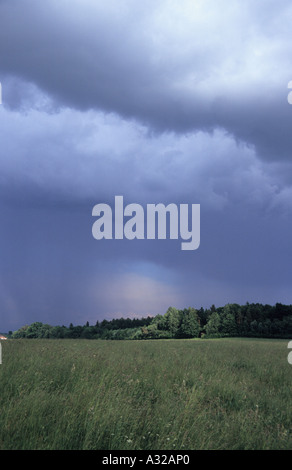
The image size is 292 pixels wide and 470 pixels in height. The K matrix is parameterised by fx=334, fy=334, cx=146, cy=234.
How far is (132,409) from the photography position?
5230mm

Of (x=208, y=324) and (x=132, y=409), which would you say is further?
(x=208, y=324)

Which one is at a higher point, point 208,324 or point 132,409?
point 132,409

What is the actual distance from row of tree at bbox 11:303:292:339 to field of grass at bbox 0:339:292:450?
4494 cm

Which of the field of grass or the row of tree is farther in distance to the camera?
the row of tree

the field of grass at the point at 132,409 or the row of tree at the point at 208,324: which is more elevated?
the field of grass at the point at 132,409

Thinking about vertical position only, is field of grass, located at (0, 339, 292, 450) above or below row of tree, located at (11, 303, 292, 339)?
above

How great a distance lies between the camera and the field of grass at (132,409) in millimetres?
4289

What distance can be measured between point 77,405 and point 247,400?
3707mm

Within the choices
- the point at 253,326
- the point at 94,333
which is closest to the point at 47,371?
the point at 94,333

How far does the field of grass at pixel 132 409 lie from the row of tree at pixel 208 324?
44943 mm

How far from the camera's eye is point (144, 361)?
32.8 ft

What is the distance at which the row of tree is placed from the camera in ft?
194

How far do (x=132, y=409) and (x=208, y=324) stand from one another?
2627 inches
